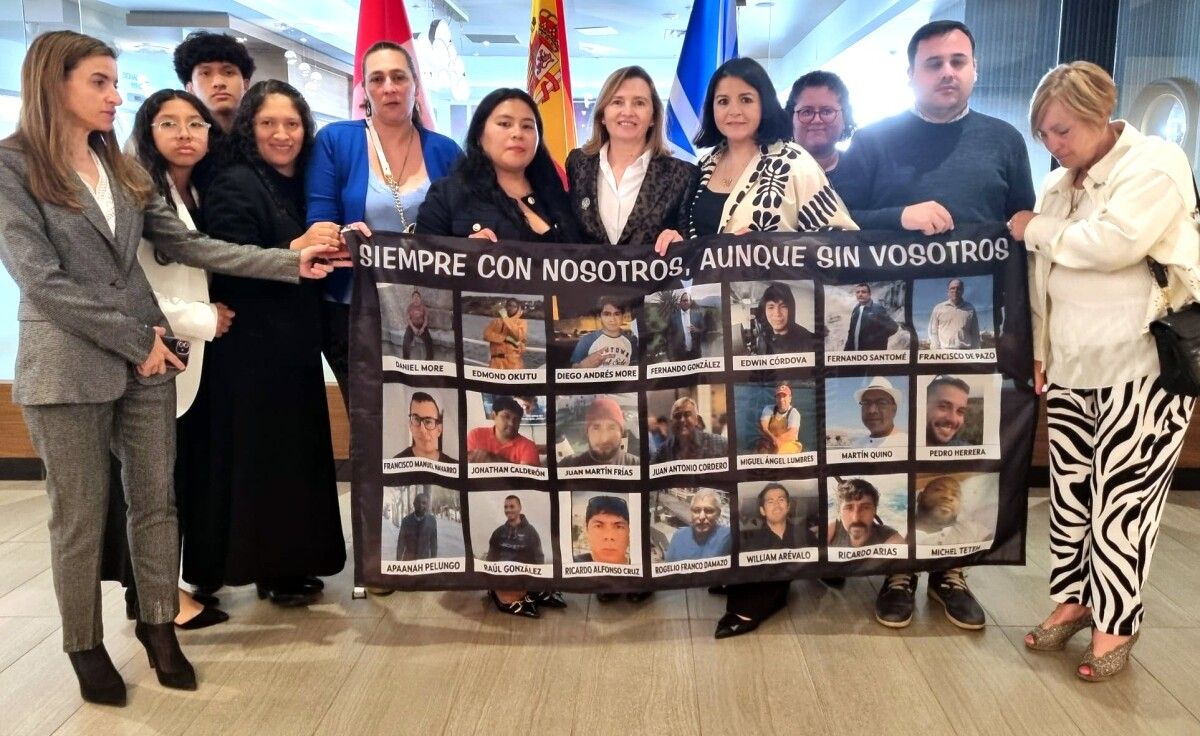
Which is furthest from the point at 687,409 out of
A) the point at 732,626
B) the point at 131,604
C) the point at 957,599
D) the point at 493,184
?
the point at 131,604

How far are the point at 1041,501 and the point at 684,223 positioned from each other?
2.14 m

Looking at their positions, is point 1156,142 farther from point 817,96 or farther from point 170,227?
point 170,227

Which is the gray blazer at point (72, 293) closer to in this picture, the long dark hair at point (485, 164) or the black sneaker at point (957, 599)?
the long dark hair at point (485, 164)

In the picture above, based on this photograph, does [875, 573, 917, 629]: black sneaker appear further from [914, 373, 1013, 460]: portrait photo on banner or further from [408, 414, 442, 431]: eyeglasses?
[408, 414, 442, 431]: eyeglasses

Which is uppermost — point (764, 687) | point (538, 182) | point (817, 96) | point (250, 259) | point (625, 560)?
point (817, 96)

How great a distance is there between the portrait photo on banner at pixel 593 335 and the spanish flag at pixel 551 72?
1.92m

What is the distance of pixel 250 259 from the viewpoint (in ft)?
7.48

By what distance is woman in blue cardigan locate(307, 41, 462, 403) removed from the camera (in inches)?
99.2

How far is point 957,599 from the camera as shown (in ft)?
8.20

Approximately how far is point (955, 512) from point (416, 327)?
60.7 inches

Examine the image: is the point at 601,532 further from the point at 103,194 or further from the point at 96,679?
the point at 103,194

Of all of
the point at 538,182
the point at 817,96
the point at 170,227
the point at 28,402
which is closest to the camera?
the point at 28,402

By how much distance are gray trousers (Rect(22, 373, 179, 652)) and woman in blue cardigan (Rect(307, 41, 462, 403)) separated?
0.58 meters

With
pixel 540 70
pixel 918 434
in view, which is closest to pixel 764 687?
pixel 918 434
